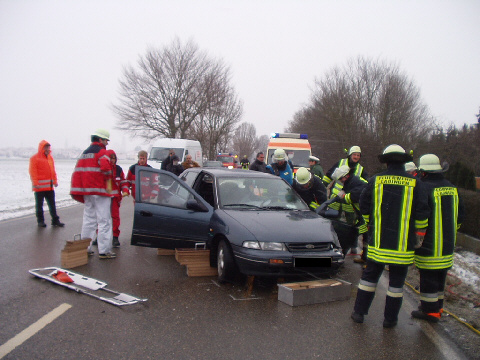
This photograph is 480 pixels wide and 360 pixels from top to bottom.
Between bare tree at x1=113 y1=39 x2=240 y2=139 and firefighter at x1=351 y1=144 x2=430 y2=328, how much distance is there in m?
36.5

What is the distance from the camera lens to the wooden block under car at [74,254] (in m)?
5.97

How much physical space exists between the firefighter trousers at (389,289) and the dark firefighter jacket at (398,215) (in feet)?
0.41

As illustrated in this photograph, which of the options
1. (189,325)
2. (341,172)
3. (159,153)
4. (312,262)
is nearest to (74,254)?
(189,325)

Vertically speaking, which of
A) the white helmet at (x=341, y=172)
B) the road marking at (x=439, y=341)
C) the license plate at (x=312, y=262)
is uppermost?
the white helmet at (x=341, y=172)

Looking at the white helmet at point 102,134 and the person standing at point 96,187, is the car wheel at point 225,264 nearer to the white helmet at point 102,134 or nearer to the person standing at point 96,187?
the person standing at point 96,187

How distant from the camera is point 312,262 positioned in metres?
4.99

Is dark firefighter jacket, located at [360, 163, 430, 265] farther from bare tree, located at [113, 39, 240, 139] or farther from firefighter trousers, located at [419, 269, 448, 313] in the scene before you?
bare tree, located at [113, 39, 240, 139]

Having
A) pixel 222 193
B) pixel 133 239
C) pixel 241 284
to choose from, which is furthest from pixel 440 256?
pixel 133 239

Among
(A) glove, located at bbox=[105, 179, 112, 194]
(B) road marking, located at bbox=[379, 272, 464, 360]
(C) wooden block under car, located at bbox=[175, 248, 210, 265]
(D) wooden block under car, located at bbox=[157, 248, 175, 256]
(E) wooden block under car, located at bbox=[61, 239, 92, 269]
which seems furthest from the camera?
(D) wooden block under car, located at bbox=[157, 248, 175, 256]

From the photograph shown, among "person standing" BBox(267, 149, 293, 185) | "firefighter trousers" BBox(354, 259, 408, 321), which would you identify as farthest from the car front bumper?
"person standing" BBox(267, 149, 293, 185)

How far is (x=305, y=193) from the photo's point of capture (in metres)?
7.25

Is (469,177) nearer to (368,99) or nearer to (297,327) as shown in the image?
(297,327)

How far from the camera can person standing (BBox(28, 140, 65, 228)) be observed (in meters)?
9.77

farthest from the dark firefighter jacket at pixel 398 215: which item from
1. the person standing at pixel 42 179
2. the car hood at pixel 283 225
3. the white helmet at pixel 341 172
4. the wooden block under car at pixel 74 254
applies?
the person standing at pixel 42 179
